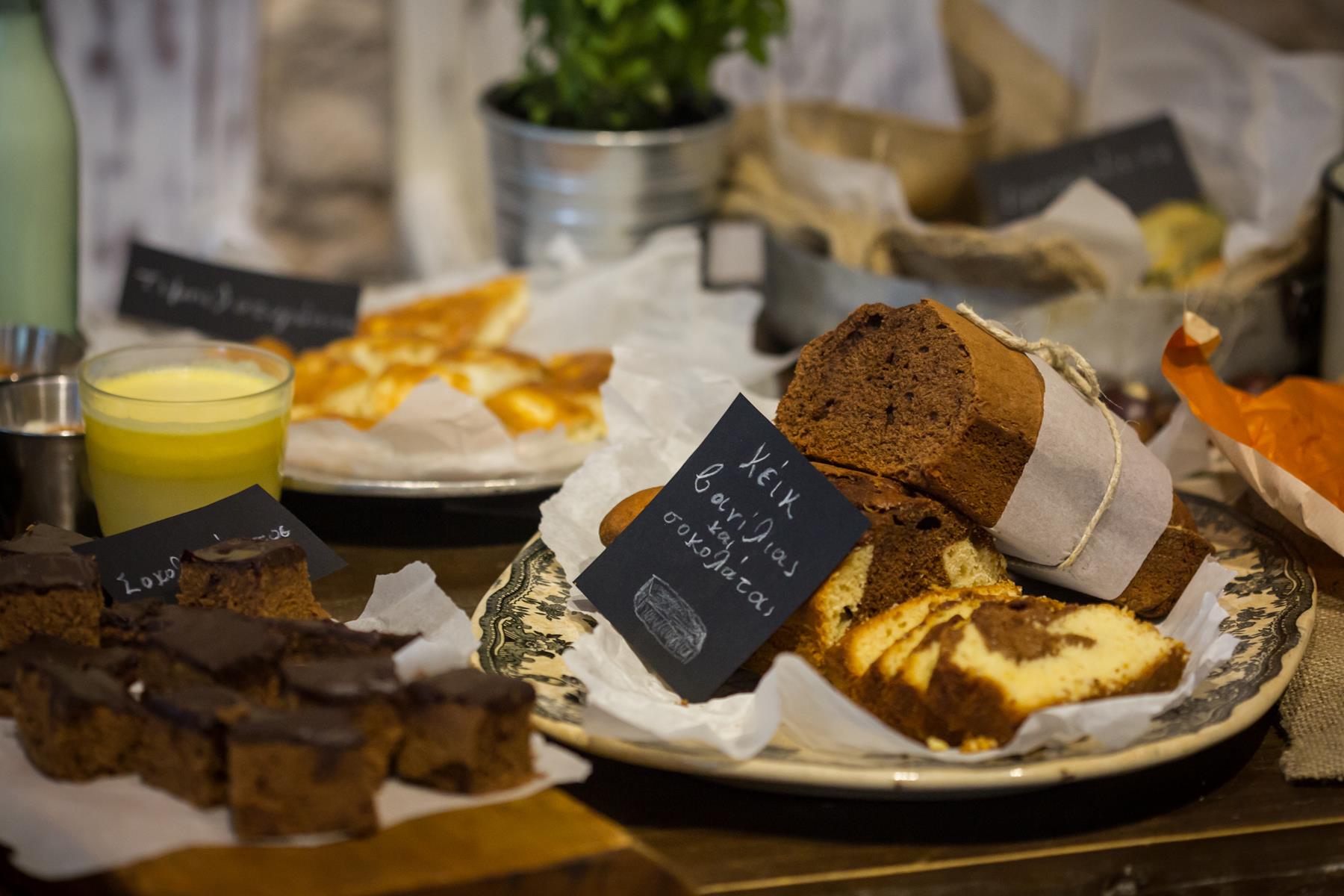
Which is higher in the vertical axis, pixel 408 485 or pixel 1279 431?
pixel 1279 431

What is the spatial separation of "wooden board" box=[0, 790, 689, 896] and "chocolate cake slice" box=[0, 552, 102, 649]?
300 millimetres

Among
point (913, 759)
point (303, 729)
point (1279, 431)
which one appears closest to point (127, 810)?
point (303, 729)

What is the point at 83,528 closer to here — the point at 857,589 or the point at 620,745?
the point at 620,745

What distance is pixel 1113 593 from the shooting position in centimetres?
161

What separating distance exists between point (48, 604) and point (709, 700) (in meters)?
0.73

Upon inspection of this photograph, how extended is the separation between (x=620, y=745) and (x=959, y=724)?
0.34 meters

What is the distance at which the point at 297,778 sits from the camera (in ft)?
3.70

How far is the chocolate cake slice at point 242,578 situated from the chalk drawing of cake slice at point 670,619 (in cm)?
40

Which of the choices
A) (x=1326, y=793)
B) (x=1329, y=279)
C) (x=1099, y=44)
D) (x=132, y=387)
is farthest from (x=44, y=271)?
(x=1099, y=44)

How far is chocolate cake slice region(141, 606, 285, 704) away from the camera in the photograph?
49.4 inches

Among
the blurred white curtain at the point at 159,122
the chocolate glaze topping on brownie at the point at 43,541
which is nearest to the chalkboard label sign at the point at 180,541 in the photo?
the chocolate glaze topping on brownie at the point at 43,541

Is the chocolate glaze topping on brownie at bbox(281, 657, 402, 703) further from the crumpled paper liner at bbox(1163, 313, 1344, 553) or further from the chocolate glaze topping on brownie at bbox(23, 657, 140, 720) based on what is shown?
the crumpled paper liner at bbox(1163, 313, 1344, 553)

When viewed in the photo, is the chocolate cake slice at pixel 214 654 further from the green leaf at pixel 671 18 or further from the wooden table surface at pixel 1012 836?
the green leaf at pixel 671 18

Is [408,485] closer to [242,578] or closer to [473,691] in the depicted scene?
[242,578]
